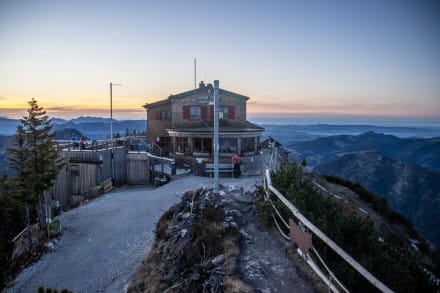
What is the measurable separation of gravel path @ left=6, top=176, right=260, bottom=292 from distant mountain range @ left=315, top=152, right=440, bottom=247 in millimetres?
62519

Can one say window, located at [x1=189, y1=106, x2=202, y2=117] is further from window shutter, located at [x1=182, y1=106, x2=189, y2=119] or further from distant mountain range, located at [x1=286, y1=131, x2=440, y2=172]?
distant mountain range, located at [x1=286, y1=131, x2=440, y2=172]

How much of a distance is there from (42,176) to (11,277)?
12.8 ft

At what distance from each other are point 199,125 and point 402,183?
85.4 meters

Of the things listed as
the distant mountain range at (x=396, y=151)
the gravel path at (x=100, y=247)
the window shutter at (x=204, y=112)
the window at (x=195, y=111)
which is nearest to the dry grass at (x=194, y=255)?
the gravel path at (x=100, y=247)

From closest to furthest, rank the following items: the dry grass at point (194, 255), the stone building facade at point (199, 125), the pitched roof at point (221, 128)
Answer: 1. the dry grass at point (194, 255)
2. the pitched roof at point (221, 128)
3. the stone building facade at point (199, 125)

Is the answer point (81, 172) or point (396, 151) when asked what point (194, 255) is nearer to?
point (81, 172)

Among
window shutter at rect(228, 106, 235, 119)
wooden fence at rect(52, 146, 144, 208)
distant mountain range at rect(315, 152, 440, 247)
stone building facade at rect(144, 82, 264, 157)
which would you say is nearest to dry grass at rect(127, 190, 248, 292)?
wooden fence at rect(52, 146, 144, 208)

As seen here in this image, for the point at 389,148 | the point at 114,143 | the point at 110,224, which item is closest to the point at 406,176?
the point at 114,143

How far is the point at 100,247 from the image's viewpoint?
36.7 ft

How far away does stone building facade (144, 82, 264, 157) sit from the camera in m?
24.6

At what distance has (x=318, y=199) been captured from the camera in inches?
366

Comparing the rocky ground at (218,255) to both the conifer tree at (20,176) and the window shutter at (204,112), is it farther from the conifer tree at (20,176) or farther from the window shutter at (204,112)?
the window shutter at (204,112)

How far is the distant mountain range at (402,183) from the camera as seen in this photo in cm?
7016

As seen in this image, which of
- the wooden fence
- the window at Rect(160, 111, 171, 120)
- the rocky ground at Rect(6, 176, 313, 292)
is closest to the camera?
the rocky ground at Rect(6, 176, 313, 292)
